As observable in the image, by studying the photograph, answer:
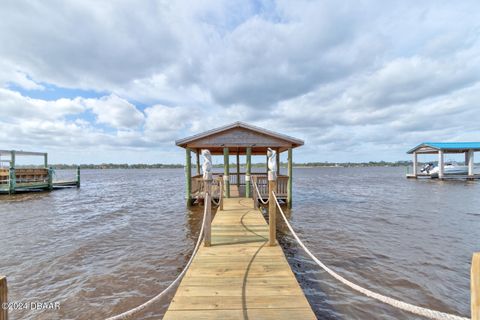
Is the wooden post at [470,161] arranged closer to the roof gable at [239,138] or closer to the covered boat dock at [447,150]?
the covered boat dock at [447,150]

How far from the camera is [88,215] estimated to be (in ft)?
41.2

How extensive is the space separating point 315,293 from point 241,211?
4147mm

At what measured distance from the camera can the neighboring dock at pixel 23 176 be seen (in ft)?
65.7

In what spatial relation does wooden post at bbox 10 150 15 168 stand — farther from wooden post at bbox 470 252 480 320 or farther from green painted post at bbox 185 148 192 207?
wooden post at bbox 470 252 480 320

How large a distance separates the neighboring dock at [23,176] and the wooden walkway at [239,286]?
25448 mm

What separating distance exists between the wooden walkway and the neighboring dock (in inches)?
1002

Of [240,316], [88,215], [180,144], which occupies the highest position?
[180,144]

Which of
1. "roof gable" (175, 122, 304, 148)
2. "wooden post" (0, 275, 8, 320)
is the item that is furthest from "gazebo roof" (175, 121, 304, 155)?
"wooden post" (0, 275, 8, 320)

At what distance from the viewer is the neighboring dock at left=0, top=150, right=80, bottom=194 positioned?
65.7 ft

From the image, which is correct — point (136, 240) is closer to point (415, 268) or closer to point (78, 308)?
A: point (78, 308)

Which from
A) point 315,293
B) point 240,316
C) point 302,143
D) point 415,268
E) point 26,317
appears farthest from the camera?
point 302,143

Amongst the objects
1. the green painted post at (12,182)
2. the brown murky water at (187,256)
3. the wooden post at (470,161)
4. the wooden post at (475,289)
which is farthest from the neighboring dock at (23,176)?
the wooden post at (470,161)

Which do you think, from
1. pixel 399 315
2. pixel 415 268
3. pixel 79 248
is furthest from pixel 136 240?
pixel 415 268

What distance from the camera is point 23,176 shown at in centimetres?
2142
